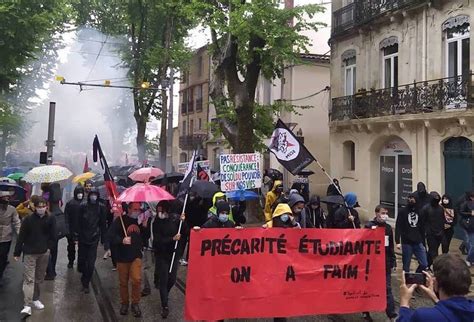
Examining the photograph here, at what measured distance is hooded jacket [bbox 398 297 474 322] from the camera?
270 centimetres

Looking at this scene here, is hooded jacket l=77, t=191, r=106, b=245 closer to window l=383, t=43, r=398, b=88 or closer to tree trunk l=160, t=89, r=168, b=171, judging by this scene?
window l=383, t=43, r=398, b=88

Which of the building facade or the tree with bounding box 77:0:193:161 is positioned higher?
the tree with bounding box 77:0:193:161

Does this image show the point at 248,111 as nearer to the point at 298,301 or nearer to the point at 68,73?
the point at 298,301

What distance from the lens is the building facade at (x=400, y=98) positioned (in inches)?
572

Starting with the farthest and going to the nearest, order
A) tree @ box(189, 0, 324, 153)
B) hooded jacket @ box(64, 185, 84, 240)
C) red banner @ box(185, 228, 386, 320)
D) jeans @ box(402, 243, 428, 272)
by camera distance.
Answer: tree @ box(189, 0, 324, 153), hooded jacket @ box(64, 185, 84, 240), jeans @ box(402, 243, 428, 272), red banner @ box(185, 228, 386, 320)

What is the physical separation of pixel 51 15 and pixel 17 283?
7.89 m

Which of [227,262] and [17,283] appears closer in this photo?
[227,262]

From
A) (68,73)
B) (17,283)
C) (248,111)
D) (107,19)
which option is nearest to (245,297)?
(17,283)

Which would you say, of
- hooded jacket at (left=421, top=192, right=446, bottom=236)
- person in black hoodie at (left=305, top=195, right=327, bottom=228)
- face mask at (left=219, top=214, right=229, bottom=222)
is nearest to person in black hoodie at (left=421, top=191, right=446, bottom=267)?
hooded jacket at (left=421, top=192, right=446, bottom=236)

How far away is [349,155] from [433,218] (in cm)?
1095

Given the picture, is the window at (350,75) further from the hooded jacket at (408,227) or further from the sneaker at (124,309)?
the sneaker at (124,309)

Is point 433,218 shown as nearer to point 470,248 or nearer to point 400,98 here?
point 470,248

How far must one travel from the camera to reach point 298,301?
5.91m

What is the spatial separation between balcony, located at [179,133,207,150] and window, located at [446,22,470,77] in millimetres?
25235
